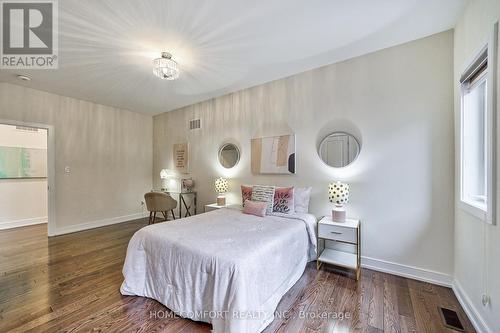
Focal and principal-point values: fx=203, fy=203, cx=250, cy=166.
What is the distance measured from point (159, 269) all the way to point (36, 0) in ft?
8.62

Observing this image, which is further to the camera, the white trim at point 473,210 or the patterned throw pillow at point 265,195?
the patterned throw pillow at point 265,195

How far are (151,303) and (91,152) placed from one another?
3.85 m

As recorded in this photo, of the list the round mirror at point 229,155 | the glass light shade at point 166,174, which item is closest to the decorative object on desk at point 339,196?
the round mirror at point 229,155

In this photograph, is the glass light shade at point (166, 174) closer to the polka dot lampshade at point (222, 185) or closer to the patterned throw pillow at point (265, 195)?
the polka dot lampshade at point (222, 185)

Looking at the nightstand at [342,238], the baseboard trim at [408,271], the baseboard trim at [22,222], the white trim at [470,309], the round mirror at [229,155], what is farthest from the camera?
the baseboard trim at [22,222]

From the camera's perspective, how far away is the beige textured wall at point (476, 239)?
54.5 inches

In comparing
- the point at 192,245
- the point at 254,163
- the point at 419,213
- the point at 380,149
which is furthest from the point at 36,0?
the point at 419,213

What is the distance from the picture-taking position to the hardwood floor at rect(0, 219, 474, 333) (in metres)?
1.62

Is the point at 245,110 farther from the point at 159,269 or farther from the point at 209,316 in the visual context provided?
the point at 209,316

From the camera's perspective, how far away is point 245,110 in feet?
12.1

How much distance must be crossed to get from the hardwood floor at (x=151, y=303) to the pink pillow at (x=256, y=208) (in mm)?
905

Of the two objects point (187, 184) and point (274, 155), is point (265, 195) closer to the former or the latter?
point (274, 155)

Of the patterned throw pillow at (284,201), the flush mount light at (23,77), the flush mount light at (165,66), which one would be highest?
the flush mount light at (23,77)

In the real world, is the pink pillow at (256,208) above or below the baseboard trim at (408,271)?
above
